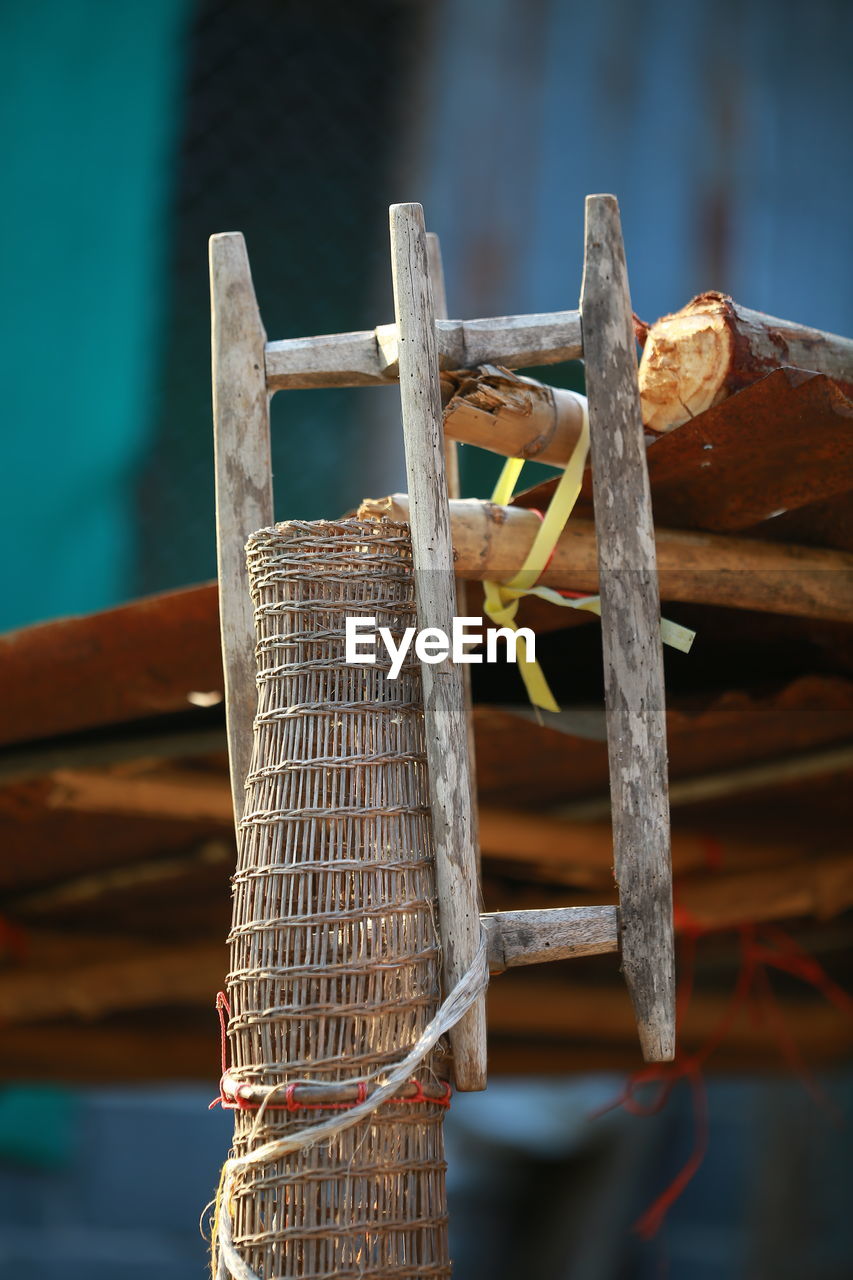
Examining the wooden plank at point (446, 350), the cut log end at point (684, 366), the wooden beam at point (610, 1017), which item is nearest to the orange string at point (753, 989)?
the wooden beam at point (610, 1017)

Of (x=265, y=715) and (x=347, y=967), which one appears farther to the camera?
(x=265, y=715)

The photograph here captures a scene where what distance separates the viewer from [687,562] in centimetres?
174

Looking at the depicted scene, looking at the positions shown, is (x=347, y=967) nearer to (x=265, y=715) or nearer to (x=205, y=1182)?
(x=265, y=715)

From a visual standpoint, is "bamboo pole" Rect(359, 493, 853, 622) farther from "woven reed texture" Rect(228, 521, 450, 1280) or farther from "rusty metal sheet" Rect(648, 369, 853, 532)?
"woven reed texture" Rect(228, 521, 450, 1280)

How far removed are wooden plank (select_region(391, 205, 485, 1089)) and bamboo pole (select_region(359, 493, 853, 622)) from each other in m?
0.16

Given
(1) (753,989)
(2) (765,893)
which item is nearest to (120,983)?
(2) (765,893)

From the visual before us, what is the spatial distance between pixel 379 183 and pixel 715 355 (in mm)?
3533

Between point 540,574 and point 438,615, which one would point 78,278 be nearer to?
point 540,574

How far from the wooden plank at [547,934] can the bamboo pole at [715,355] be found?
1.91 ft

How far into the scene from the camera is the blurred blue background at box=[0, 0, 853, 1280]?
4.20m

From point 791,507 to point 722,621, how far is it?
0.33m

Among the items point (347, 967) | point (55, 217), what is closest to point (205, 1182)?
point (55, 217)

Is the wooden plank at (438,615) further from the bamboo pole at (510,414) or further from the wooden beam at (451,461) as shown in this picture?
the wooden beam at (451,461)

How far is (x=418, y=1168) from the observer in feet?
4.43
